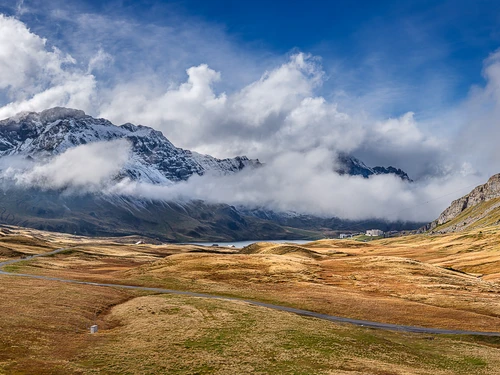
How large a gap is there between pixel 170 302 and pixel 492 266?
132264 mm

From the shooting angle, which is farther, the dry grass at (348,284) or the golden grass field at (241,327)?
the dry grass at (348,284)

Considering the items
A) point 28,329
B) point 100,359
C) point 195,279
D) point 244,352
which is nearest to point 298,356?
point 244,352

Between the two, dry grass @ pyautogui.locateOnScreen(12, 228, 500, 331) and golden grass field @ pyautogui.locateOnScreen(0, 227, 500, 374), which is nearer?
golden grass field @ pyautogui.locateOnScreen(0, 227, 500, 374)

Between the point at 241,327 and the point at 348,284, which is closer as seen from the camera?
the point at 241,327

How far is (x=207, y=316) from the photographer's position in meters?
64.6

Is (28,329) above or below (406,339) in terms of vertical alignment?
above

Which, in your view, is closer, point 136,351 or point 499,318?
point 136,351

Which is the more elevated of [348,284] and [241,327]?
[241,327]

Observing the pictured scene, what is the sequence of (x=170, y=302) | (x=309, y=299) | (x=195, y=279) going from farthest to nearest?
(x=195, y=279)
(x=309, y=299)
(x=170, y=302)

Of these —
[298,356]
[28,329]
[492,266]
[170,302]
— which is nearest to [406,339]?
[298,356]

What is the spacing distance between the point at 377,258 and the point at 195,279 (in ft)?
251

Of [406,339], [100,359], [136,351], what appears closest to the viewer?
[100,359]

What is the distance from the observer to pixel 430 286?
4227 inches

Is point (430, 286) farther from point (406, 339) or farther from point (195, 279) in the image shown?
point (195, 279)
